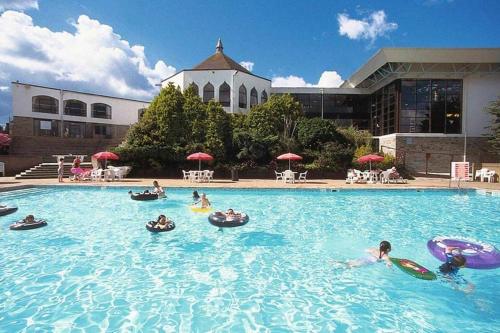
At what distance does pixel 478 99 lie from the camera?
2586cm

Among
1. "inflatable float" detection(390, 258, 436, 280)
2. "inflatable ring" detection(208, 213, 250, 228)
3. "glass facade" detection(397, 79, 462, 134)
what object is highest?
"glass facade" detection(397, 79, 462, 134)

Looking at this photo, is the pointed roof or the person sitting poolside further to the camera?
the pointed roof

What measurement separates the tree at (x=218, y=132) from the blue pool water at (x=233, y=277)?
10.8 meters

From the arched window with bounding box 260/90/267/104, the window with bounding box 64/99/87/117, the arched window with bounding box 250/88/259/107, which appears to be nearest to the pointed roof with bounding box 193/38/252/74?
the arched window with bounding box 250/88/259/107

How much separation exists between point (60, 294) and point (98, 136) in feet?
107

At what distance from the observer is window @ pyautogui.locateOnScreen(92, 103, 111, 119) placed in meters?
34.7

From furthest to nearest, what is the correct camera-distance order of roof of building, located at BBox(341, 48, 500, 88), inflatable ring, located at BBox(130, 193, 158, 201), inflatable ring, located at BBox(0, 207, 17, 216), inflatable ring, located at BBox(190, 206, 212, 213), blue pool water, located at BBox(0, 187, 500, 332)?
roof of building, located at BBox(341, 48, 500, 88) < inflatable ring, located at BBox(130, 193, 158, 201) < inflatable ring, located at BBox(190, 206, 212, 213) < inflatable ring, located at BBox(0, 207, 17, 216) < blue pool water, located at BBox(0, 187, 500, 332)

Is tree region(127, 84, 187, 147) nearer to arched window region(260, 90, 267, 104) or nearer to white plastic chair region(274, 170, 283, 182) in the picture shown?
white plastic chair region(274, 170, 283, 182)

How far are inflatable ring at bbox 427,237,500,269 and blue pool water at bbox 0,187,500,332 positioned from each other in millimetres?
286

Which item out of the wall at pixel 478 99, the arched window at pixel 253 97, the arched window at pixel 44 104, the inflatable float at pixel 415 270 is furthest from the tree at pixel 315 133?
the arched window at pixel 44 104

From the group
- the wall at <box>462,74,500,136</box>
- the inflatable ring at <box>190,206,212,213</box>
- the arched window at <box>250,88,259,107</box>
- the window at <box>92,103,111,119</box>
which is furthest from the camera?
the window at <box>92,103,111,119</box>

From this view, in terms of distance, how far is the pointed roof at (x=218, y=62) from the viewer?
3281cm

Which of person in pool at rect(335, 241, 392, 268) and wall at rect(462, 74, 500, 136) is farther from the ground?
wall at rect(462, 74, 500, 136)

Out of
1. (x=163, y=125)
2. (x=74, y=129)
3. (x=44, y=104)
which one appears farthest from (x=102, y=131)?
(x=163, y=125)
